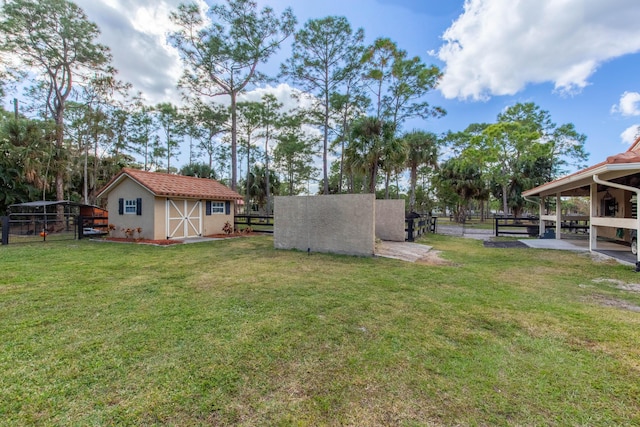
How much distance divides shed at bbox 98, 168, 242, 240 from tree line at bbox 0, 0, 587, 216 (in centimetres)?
416

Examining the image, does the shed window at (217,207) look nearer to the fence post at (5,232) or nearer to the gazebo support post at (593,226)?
the fence post at (5,232)

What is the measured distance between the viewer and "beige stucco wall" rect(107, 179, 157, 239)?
11.6 metres

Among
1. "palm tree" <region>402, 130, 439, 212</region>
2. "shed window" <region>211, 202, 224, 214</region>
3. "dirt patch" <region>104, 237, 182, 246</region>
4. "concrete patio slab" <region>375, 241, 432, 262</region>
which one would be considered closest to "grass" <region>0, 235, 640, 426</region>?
"concrete patio slab" <region>375, 241, 432, 262</region>

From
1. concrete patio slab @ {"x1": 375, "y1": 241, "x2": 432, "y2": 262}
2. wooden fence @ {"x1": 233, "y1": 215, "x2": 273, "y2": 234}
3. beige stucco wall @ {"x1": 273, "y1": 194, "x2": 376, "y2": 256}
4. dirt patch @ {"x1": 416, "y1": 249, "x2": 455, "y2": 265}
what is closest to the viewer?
dirt patch @ {"x1": 416, "y1": 249, "x2": 455, "y2": 265}

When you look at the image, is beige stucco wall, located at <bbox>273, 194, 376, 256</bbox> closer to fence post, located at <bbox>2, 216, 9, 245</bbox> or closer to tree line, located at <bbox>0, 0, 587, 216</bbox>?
tree line, located at <bbox>0, 0, 587, 216</bbox>

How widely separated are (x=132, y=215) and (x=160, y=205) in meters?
1.64

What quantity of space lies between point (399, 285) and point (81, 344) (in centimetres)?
454

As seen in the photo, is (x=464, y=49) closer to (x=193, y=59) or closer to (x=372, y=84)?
(x=372, y=84)

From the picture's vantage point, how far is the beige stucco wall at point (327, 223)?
8031 millimetres

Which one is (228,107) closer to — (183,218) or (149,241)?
(183,218)

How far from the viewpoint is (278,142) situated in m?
27.0

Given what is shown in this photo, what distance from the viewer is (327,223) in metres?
8.56

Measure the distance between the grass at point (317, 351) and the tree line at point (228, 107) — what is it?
30.3 ft

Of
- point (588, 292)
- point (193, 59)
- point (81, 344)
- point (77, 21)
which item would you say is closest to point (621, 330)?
point (588, 292)
